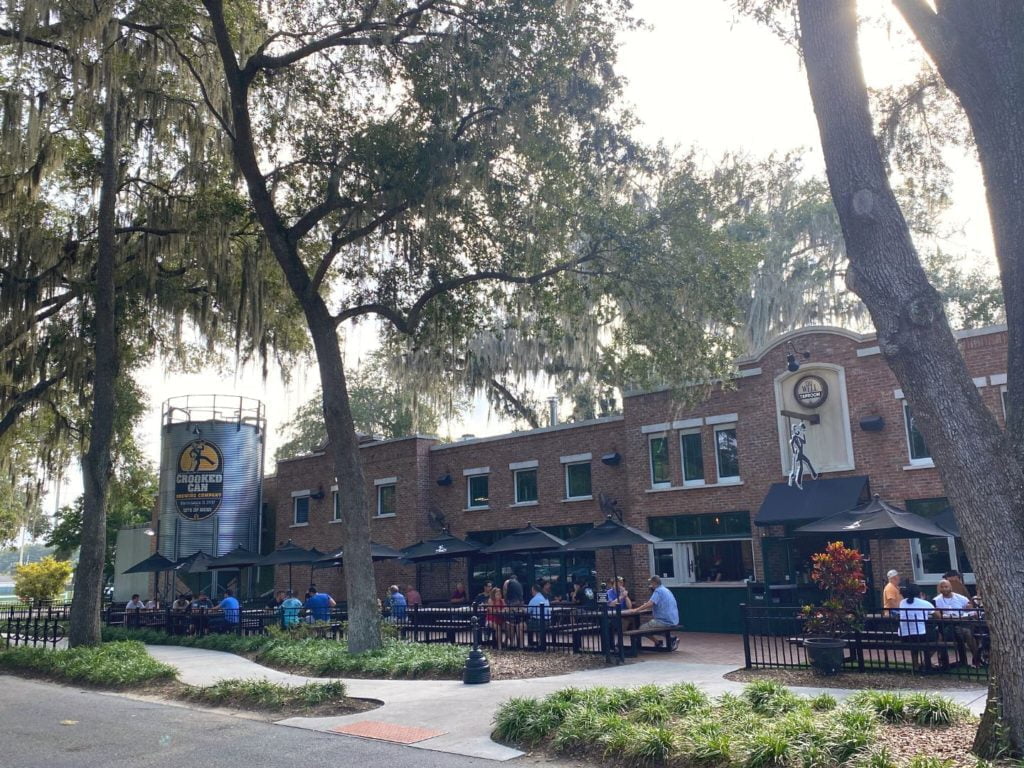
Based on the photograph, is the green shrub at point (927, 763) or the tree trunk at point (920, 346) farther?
the tree trunk at point (920, 346)

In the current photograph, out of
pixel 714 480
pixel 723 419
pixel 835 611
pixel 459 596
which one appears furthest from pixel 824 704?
pixel 459 596

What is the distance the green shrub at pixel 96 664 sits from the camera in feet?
48.1

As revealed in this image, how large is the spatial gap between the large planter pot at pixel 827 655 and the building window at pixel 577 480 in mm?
13858

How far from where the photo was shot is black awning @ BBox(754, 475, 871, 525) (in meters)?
19.9

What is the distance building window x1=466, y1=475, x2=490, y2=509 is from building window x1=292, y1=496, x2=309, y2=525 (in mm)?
8786

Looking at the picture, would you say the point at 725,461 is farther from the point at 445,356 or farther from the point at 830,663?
the point at 830,663

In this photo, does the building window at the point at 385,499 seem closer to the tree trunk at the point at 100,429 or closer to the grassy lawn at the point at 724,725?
the tree trunk at the point at 100,429

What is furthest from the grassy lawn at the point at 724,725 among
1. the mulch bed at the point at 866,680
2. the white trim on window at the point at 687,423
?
the white trim on window at the point at 687,423

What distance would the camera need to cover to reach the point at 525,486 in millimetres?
27922

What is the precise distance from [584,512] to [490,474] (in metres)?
4.07

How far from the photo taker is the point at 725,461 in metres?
23.1

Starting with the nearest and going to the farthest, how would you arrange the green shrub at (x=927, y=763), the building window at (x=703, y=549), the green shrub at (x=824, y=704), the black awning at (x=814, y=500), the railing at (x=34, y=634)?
the green shrub at (x=927, y=763)
the green shrub at (x=824, y=704)
the black awning at (x=814, y=500)
the railing at (x=34, y=634)
the building window at (x=703, y=549)

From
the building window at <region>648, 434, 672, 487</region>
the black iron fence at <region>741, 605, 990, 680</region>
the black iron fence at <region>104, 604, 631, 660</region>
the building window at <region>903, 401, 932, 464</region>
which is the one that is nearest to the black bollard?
the black iron fence at <region>104, 604, 631, 660</region>

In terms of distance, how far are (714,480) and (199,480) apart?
21.9 m
